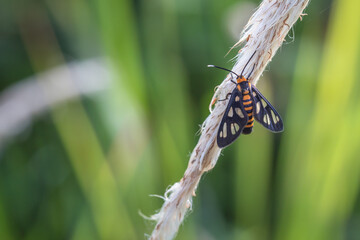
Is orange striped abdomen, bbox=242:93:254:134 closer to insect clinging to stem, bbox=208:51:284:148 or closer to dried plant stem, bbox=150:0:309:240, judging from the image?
insect clinging to stem, bbox=208:51:284:148

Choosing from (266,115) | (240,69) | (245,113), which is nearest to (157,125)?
(266,115)

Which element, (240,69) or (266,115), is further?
(266,115)

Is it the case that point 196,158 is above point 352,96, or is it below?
above

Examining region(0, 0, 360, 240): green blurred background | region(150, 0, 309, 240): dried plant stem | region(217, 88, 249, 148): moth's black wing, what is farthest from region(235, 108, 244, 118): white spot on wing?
region(0, 0, 360, 240): green blurred background

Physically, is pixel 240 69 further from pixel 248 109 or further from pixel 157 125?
pixel 157 125

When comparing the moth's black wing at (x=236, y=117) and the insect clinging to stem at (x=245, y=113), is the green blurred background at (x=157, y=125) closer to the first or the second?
the insect clinging to stem at (x=245, y=113)

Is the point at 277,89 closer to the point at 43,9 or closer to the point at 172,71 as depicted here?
the point at 172,71

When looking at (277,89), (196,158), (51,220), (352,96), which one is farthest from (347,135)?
(51,220)
